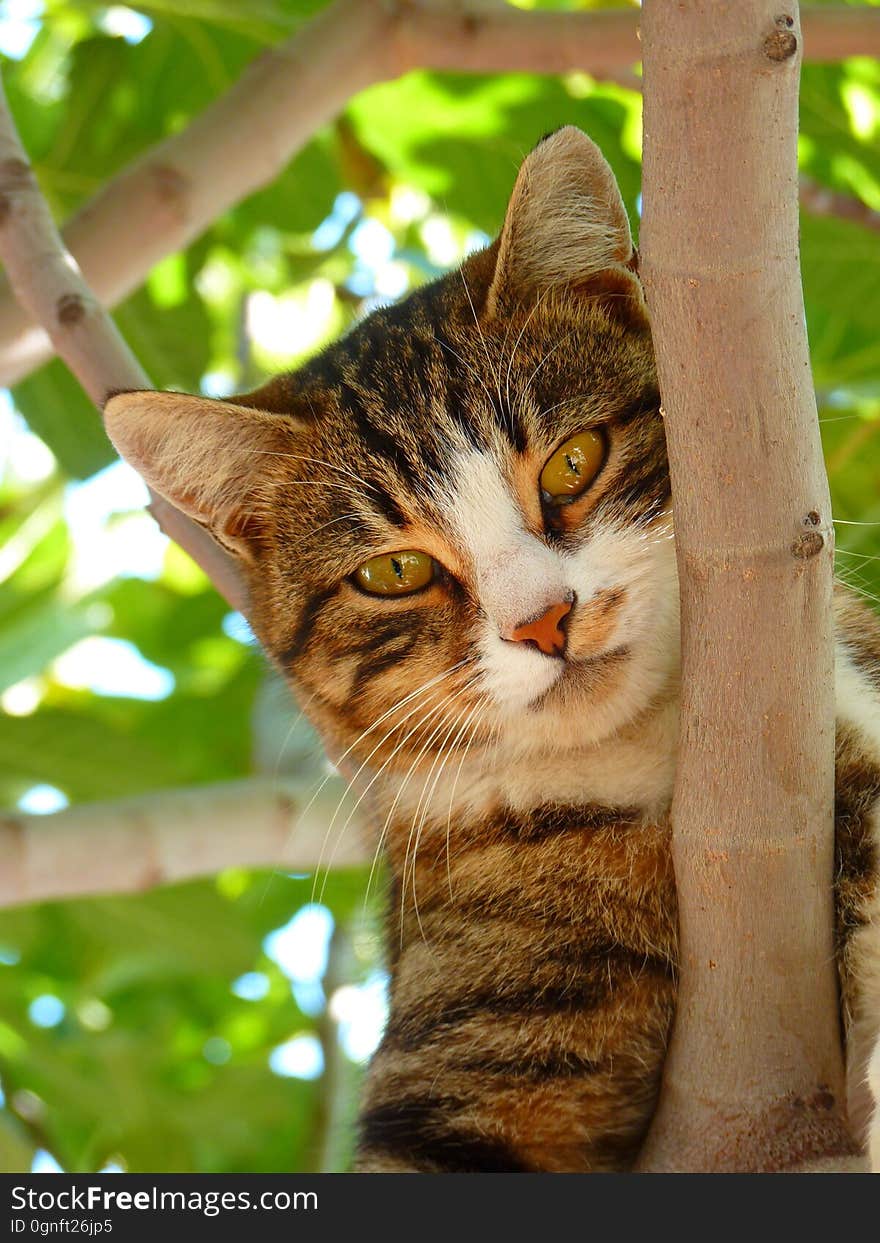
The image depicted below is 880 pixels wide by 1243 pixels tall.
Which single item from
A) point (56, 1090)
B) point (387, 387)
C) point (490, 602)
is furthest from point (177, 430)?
point (56, 1090)

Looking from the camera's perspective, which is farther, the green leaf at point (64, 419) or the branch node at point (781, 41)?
the green leaf at point (64, 419)

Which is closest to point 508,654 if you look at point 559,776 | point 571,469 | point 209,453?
point 559,776

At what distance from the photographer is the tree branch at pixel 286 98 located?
2824 mm

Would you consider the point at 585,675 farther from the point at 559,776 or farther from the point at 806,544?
the point at 806,544

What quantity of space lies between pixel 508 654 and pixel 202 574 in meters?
2.11

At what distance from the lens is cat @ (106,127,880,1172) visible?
79.1 inches

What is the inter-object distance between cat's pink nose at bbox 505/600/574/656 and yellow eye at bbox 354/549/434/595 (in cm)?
29

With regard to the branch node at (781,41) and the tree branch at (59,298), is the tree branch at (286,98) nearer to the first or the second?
the tree branch at (59,298)

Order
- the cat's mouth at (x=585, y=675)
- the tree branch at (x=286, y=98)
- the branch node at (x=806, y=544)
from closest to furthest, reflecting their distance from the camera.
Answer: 1. the branch node at (x=806, y=544)
2. the cat's mouth at (x=585, y=675)
3. the tree branch at (x=286, y=98)

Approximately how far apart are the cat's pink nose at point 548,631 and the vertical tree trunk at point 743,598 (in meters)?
0.38

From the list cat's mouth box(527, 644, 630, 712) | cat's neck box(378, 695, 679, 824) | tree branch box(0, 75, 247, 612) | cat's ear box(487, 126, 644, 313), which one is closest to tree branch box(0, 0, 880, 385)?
tree branch box(0, 75, 247, 612)

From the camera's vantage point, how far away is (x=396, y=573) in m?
2.38

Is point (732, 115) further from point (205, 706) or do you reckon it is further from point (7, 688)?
point (205, 706)

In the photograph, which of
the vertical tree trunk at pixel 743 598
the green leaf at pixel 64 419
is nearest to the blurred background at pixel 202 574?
the green leaf at pixel 64 419
